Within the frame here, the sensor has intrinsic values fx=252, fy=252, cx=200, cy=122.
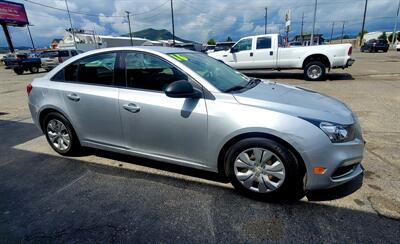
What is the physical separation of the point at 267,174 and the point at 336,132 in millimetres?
766

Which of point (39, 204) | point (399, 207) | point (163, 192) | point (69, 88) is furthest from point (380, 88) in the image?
point (39, 204)

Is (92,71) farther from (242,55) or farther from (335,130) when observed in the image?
(242,55)

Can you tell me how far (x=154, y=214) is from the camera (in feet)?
8.21

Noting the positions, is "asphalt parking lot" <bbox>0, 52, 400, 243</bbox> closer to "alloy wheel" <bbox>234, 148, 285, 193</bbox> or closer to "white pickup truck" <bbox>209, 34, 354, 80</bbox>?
"alloy wheel" <bbox>234, 148, 285, 193</bbox>

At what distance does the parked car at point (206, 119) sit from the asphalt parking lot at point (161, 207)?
274mm

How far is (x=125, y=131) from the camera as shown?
3.14 metres

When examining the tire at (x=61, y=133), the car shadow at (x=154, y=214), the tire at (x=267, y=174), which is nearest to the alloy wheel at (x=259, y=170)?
the tire at (x=267, y=174)

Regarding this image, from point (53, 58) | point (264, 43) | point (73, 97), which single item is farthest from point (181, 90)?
point (53, 58)

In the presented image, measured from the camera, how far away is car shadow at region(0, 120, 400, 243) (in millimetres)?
2195

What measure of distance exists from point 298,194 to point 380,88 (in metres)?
7.45

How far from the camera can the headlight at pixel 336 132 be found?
235 centimetres

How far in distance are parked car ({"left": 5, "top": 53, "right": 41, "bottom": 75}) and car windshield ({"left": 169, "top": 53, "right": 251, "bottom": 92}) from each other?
21367mm

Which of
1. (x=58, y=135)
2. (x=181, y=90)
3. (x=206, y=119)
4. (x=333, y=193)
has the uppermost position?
(x=181, y=90)

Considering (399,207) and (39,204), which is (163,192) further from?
(399,207)
